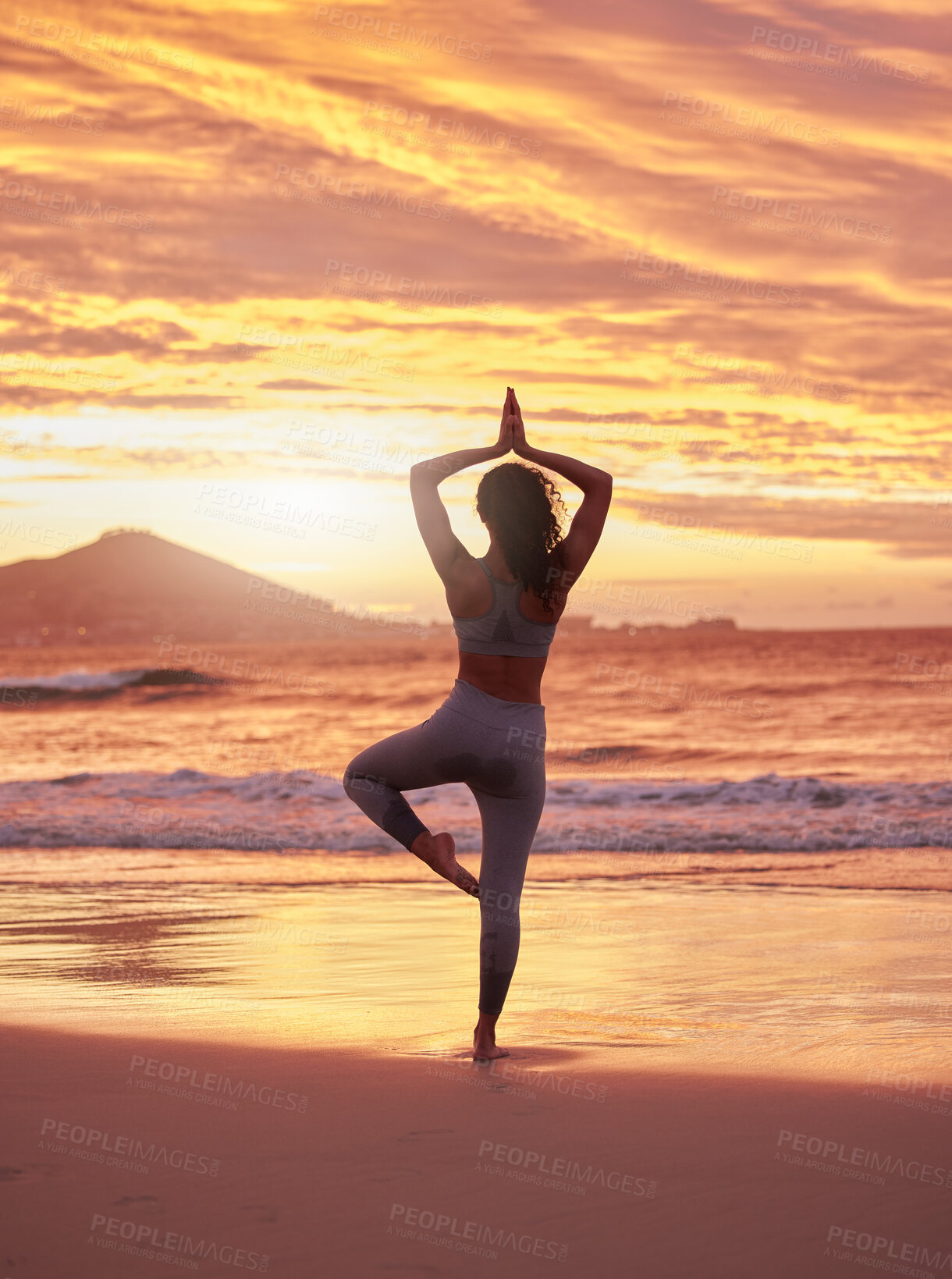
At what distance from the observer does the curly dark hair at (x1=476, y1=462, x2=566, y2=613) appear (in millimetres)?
4055

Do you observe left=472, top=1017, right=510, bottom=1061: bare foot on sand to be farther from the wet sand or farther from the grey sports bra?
the grey sports bra


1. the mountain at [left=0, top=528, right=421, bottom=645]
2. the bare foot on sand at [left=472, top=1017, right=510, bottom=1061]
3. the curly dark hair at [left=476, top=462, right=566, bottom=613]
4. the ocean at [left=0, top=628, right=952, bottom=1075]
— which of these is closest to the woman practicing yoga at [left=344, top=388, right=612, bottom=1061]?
the curly dark hair at [left=476, top=462, right=566, bottom=613]

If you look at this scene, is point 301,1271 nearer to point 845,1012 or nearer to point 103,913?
point 845,1012

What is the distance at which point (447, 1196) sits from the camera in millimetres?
3127

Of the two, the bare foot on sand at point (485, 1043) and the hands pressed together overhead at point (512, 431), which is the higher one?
the hands pressed together overhead at point (512, 431)

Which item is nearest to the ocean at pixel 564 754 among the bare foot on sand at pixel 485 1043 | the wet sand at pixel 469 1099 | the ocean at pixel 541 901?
the ocean at pixel 541 901

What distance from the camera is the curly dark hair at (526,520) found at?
4.05m

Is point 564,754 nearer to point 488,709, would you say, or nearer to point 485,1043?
point 485,1043

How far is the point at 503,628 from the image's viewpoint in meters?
4.12

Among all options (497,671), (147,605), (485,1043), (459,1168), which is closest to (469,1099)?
(485,1043)

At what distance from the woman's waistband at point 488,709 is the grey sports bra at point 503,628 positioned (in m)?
0.15

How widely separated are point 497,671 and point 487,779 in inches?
15.2

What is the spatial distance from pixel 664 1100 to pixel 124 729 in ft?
90.5

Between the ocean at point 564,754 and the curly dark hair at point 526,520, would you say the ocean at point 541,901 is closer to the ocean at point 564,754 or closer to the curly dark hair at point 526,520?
the ocean at point 564,754
